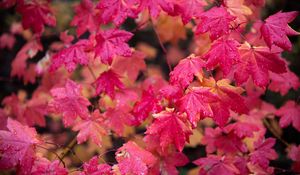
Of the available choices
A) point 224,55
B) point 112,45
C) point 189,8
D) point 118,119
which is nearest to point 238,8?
point 189,8

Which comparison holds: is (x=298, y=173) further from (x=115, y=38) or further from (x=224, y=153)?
(x=115, y=38)

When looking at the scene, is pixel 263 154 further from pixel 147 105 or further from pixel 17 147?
A: pixel 17 147

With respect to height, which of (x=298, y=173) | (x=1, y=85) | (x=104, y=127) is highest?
(x=104, y=127)

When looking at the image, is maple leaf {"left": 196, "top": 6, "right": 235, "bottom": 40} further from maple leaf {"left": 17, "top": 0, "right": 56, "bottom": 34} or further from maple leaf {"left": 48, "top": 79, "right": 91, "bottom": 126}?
maple leaf {"left": 17, "top": 0, "right": 56, "bottom": 34}

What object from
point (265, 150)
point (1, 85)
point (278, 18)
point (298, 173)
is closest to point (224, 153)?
point (265, 150)

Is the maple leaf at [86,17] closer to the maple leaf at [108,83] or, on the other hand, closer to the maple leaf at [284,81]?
the maple leaf at [108,83]

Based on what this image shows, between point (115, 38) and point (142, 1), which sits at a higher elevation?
point (142, 1)
